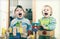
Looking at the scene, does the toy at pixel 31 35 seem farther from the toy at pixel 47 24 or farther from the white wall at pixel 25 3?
the white wall at pixel 25 3

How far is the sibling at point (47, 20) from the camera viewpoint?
83 cm

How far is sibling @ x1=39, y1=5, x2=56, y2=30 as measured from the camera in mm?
827

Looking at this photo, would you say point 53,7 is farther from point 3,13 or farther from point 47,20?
point 3,13

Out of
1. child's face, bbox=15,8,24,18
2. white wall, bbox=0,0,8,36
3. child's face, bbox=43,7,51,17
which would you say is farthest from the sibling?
white wall, bbox=0,0,8,36

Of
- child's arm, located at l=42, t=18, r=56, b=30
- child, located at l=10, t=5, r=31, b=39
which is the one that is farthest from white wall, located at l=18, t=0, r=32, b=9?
child's arm, located at l=42, t=18, r=56, b=30

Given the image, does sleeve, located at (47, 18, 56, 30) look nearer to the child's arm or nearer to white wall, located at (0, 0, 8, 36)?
the child's arm

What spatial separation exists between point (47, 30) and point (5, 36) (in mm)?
278

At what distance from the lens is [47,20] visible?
834 mm

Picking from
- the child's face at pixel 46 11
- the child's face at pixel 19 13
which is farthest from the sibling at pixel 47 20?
the child's face at pixel 19 13

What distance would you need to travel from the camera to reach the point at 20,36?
2.81ft

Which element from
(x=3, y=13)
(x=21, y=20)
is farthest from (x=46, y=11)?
(x=3, y=13)

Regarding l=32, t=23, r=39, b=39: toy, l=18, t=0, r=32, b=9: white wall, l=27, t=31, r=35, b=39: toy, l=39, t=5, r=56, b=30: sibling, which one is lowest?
l=27, t=31, r=35, b=39: toy

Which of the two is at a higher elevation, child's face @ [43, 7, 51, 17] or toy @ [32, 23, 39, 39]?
child's face @ [43, 7, 51, 17]

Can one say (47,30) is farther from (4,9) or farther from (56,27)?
(4,9)
